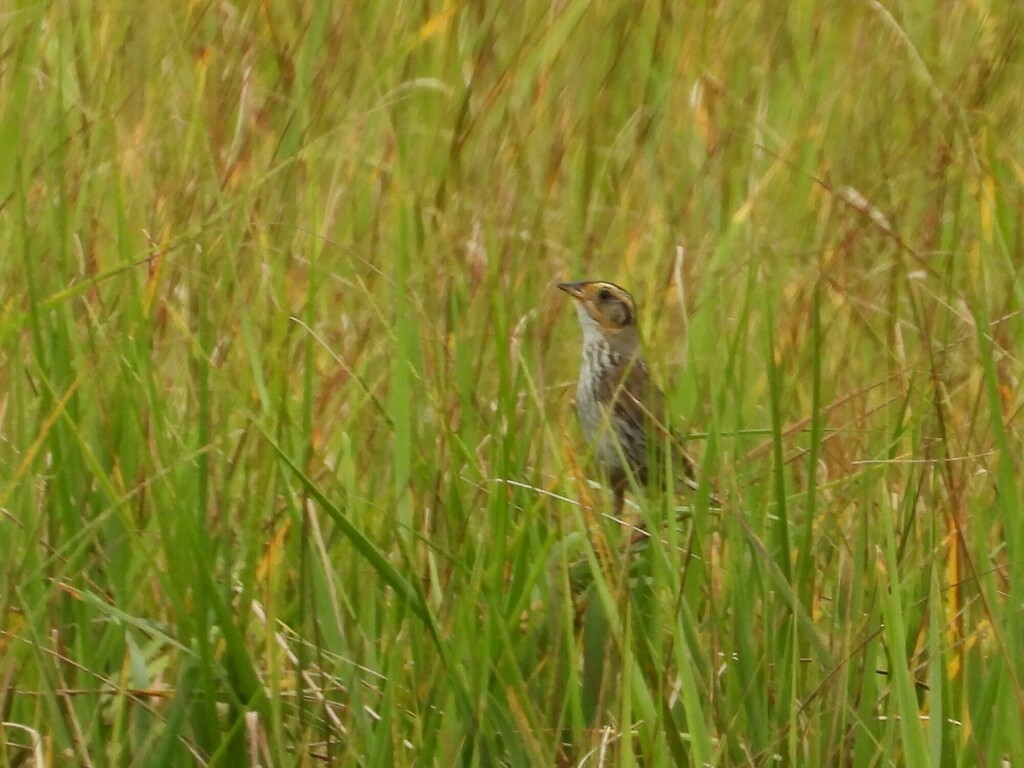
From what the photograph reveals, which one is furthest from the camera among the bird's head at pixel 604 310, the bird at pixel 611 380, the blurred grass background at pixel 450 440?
the bird's head at pixel 604 310

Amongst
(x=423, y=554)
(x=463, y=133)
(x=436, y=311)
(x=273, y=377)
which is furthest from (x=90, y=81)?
(x=423, y=554)

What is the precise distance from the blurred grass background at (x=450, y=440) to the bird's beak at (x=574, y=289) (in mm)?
59

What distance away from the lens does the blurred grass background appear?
77.4 inches

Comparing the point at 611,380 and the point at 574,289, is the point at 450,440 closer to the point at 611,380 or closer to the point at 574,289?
the point at 574,289

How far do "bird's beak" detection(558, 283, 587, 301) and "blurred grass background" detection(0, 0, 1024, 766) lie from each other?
0.06m

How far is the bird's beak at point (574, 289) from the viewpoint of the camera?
3.19 metres

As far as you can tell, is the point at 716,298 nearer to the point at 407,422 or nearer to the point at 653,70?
the point at 407,422

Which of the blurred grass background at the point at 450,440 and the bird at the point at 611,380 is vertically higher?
the blurred grass background at the point at 450,440

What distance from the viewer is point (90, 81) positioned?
11.3 ft

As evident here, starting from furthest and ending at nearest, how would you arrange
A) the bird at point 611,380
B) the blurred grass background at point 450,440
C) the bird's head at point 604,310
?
the bird's head at point 604,310 → the bird at point 611,380 → the blurred grass background at point 450,440

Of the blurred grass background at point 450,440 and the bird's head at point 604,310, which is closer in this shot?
the blurred grass background at point 450,440

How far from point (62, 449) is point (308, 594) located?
0.39 metres

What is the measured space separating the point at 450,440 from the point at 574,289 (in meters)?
1.12

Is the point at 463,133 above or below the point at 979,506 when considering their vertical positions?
above
